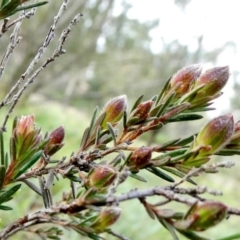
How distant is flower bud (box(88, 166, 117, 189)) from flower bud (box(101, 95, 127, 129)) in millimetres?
104

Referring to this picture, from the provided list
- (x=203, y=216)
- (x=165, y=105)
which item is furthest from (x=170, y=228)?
(x=165, y=105)

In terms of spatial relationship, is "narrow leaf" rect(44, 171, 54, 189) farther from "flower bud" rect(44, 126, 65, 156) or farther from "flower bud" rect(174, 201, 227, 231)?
"flower bud" rect(174, 201, 227, 231)

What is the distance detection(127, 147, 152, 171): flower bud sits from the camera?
42 cm

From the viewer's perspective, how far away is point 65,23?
12.2 ft

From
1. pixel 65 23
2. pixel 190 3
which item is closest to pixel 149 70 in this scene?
pixel 190 3

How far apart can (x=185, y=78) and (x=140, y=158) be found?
124 millimetres

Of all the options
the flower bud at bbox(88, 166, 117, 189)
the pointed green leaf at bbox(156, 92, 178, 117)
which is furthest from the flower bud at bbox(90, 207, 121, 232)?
the pointed green leaf at bbox(156, 92, 178, 117)

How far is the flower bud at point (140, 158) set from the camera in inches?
16.6

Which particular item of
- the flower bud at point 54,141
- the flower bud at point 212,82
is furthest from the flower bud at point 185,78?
the flower bud at point 54,141

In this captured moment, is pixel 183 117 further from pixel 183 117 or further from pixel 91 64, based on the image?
pixel 91 64

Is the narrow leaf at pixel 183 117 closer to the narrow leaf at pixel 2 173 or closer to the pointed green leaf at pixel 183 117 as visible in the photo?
the pointed green leaf at pixel 183 117

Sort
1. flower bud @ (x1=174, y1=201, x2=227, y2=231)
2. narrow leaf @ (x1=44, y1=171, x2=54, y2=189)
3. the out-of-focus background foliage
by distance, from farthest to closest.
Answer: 1. the out-of-focus background foliage
2. narrow leaf @ (x1=44, y1=171, x2=54, y2=189)
3. flower bud @ (x1=174, y1=201, x2=227, y2=231)

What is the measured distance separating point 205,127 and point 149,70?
34.2ft

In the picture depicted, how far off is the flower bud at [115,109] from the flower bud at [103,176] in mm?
104
